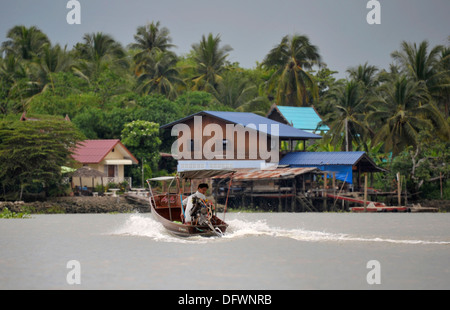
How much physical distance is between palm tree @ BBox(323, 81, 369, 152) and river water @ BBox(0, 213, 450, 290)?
15833mm

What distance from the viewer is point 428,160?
3900cm

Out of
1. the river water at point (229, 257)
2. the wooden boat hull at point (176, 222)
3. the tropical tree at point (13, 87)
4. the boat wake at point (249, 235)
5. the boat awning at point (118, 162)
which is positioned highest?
the tropical tree at point (13, 87)

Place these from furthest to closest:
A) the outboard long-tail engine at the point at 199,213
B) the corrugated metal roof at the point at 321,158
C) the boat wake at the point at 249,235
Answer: the corrugated metal roof at the point at 321,158, the boat wake at the point at 249,235, the outboard long-tail engine at the point at 199,213

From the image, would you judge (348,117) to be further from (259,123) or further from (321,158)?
(259,123)

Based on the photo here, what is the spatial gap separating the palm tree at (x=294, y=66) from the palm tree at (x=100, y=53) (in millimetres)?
11953

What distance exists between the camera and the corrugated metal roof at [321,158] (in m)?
38.5

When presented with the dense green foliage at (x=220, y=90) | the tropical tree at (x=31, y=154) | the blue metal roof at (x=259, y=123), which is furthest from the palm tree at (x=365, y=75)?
the tropical tree at (x=31, y=154)

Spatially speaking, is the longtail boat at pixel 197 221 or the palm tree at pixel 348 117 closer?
the longtail boat at pixel 197 221

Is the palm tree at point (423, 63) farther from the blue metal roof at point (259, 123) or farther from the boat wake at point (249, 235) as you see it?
the boat wake at point (249, 235)

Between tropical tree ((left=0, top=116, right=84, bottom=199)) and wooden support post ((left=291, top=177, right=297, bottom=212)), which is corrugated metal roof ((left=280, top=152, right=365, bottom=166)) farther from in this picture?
tropical tree ((left=0, top=116, right=84, bottom=199))

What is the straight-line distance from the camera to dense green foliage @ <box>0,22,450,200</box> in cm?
4150

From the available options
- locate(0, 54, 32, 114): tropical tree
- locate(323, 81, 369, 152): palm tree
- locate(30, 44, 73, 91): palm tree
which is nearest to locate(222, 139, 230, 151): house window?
locate(323, 81, 369, 152): palm tree

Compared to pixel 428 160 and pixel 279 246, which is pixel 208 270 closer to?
pixel 279 246

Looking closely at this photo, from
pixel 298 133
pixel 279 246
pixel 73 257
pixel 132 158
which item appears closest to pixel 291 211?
pixel 298 133
